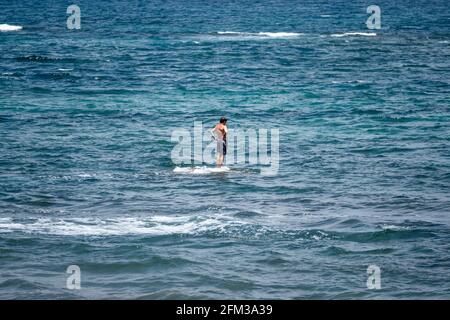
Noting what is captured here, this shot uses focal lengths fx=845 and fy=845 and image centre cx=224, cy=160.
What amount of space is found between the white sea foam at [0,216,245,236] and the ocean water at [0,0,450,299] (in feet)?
0.26

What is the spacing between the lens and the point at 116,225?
22.0m

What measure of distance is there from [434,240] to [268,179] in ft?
26.0

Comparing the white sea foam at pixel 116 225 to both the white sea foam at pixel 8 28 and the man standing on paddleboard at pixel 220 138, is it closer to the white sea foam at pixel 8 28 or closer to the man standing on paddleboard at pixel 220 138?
the man standing on paddleboard at pixel 220 138

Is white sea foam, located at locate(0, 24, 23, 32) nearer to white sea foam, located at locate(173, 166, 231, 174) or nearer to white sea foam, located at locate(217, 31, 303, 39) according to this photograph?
white sea foam, located at locate(217, 31, 303, 39)

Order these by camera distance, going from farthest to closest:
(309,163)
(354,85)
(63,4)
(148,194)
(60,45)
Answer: (63,4)
(60,45)
(354,85)
(309,163)
(148,194)

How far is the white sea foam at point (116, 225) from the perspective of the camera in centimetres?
2136

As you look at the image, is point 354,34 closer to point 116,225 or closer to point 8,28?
point 8,28

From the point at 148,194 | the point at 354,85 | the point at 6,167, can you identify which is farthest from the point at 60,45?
the point at 148,194

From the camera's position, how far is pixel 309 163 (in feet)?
99.3

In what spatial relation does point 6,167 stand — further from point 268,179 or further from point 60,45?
point 60,45

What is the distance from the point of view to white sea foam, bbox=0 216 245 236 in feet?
70.1

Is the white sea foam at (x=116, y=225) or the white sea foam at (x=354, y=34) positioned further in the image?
the white sea foam at (x=354, y=34)

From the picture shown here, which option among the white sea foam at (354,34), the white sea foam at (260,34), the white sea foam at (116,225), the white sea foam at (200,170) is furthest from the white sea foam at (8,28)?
the white sea foam at (116,225)

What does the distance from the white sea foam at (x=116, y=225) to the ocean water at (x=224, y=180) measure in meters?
0.08
